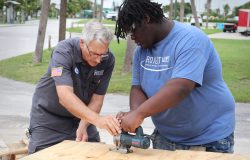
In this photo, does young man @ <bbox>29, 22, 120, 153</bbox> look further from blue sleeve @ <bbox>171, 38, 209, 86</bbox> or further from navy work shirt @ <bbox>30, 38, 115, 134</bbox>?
blue sleeve @ <bbox>171, 38, 209, 86</bbox>

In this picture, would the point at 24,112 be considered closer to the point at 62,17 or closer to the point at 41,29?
the point at 62,17

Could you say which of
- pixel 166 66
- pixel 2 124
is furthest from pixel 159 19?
pixel 2 124

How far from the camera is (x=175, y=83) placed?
339 centimetres

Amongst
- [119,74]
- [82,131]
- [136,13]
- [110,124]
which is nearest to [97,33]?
[136,13]

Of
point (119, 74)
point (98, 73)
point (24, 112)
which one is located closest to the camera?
point (98, 73)

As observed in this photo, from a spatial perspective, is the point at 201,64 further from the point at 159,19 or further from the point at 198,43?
the point at 159,19

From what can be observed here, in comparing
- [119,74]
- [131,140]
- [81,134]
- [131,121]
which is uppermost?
[131,121]

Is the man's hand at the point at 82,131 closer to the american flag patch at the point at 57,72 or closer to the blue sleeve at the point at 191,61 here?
the american flag patch at the point at 57,72

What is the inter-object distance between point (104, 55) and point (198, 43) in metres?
0.88

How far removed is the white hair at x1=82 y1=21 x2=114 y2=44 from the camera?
12.9ft

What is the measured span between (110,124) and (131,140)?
0.68 ft

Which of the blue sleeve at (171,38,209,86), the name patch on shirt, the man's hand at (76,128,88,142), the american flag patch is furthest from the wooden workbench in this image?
the name patch on shirt

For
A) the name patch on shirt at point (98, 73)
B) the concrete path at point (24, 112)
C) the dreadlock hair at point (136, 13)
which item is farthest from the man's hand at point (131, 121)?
the concrete path at point (24, 112)

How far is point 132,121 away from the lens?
3518mm
